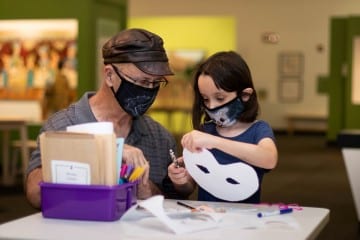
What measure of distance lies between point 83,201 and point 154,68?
0.65 metres

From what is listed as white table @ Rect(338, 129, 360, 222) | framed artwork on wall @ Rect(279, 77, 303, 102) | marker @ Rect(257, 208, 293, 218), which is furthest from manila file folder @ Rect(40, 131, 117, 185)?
framed artwork on wall @ Rect(279, 77, 303, 102)

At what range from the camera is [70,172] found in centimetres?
227

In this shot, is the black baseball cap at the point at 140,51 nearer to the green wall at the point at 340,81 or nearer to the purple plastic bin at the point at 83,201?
the purple plastic bin at the point at 83,201

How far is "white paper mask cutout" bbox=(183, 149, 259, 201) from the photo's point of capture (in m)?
2.56

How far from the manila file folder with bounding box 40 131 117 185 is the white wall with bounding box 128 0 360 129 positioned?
14.9 m

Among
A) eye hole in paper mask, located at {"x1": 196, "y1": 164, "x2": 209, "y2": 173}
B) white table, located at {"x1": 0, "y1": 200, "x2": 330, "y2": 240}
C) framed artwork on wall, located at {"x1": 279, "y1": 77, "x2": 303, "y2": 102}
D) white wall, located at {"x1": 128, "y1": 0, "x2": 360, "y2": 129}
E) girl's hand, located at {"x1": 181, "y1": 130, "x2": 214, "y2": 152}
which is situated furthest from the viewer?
framed artwork on wall, located at {"x1": 279, "y1": 77, "x2": 303, "y2": 102}

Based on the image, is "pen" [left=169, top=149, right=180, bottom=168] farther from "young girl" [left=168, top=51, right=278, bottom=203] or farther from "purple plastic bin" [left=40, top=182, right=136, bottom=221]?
"purple plastic bin" [left=40, top=182, right=136, bottom=221]

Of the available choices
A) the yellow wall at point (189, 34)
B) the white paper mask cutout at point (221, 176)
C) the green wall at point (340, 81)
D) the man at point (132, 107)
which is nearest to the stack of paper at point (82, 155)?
the man at point (132, 107)

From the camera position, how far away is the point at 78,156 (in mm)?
2240

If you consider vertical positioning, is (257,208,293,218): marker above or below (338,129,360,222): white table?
above

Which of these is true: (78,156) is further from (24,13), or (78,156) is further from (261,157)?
(24,13)

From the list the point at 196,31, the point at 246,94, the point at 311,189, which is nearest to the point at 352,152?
the point at 311,189

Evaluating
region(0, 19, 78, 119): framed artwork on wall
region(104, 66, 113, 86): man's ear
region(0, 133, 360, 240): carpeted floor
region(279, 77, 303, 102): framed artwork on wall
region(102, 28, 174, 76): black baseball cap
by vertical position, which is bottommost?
region(0, 133, 360, 240): carpeted floor

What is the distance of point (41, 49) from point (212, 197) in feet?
24.6
